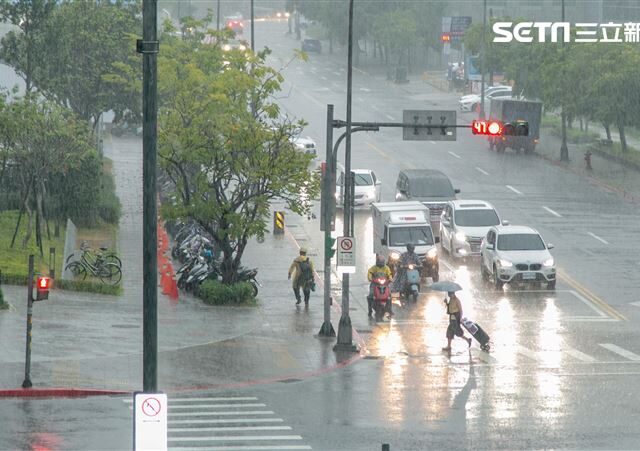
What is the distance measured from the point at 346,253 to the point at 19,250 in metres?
12.7

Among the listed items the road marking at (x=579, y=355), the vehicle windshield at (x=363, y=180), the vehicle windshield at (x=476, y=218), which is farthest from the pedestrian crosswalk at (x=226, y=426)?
the vehicle windshield at (x=363, y=180)

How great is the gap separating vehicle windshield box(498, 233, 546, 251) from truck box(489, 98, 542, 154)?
3025cm

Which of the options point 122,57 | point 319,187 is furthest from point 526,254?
point 122,57

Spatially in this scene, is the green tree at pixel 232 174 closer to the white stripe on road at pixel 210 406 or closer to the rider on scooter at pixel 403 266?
the rider on scooter at pixel 403 266

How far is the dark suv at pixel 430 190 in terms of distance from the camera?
56.4m

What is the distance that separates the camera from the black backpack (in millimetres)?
41938

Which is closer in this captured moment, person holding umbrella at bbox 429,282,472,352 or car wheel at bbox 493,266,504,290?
person holding umbrella at bbox 429,282,472,352

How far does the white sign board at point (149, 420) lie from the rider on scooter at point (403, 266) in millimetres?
29379

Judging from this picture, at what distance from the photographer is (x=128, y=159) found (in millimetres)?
76500

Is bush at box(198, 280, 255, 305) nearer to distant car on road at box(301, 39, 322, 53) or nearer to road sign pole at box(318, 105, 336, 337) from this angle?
road sign pole at box(318, 105, 336, 337)

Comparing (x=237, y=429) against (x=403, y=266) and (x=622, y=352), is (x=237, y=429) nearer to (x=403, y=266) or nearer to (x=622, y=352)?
(x=622, y=352)

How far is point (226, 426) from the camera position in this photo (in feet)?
87.2

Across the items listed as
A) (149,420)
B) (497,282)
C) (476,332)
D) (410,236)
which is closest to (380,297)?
(476,332)

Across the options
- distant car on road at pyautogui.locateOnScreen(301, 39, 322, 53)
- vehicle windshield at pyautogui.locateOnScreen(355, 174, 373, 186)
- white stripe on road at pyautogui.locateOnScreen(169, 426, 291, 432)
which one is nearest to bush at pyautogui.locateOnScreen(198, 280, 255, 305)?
white stripe on road at pyautogui.locateOnScreen(169, 426, 291, 432)
